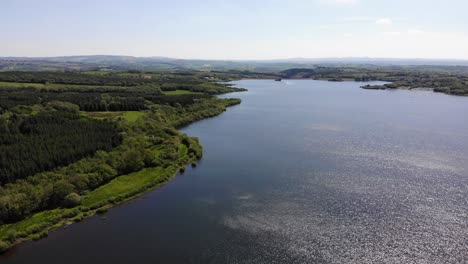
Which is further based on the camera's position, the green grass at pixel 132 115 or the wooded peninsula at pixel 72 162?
the green grass at pixel 132 115

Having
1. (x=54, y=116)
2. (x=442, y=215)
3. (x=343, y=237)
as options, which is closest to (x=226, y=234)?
(x=343, y=237)

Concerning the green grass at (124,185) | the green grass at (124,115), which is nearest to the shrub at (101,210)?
the green grass at (124,185)

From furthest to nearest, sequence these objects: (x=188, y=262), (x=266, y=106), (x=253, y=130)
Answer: (x=266, y=106) < (x=253, y=130) < (x=188, y=262)

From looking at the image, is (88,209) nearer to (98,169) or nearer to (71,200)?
(71,200)

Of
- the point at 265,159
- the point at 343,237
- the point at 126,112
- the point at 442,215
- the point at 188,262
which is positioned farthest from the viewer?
the point at 126,112

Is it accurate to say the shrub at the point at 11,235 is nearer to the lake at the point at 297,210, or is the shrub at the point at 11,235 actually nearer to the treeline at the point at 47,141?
the lake at the point at 297,210

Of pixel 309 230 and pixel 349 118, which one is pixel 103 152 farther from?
pixel 349 118

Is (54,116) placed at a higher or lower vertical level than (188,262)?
higher

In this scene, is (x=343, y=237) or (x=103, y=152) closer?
(x=343, y=237)
